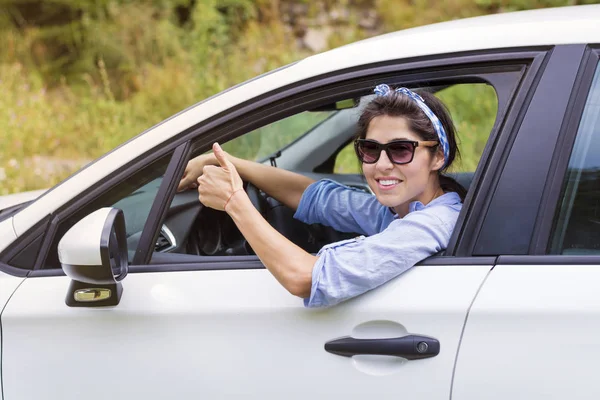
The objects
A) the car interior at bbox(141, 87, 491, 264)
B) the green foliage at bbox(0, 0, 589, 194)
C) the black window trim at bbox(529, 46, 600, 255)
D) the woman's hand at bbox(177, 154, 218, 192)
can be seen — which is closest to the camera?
the black window trim at bbox(529, 46, 600, 255)

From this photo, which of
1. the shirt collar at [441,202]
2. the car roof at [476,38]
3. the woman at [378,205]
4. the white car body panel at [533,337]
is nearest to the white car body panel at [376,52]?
the car roof at [476,38]

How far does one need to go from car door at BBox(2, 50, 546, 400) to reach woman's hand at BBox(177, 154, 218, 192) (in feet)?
0.43

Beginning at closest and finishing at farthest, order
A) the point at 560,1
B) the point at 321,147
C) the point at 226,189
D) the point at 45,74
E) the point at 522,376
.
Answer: the point at 522,376 < the point at 226,189 < the point at 321,147 < the point at 560,1 < the point at 45,74

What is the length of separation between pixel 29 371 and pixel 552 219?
4.39ft

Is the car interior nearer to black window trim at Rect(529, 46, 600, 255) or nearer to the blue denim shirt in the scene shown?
the blue denim shirt

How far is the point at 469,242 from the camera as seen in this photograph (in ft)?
5.96

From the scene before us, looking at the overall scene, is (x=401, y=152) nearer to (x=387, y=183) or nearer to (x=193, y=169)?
(x=387, y=183)

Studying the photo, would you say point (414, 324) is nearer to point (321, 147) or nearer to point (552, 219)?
point (552, 219)

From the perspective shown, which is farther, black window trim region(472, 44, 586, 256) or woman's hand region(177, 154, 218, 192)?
woman's hand region(177, 154, 218, 192)

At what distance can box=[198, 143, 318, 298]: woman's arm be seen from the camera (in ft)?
5.99

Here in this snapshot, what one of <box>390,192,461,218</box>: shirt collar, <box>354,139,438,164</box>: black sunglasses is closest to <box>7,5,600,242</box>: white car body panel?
<box>354,139,438,164</box>: black sunglasses

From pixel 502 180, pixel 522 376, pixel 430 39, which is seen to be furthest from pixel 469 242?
pixel 430 39

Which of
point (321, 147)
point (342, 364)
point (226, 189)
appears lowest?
point (342, 364)

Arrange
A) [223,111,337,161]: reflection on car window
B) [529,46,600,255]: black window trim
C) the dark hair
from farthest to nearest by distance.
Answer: [223,111,337,161]: reflection on car window < the dark hair < [529,46,600,255]: black window trim
